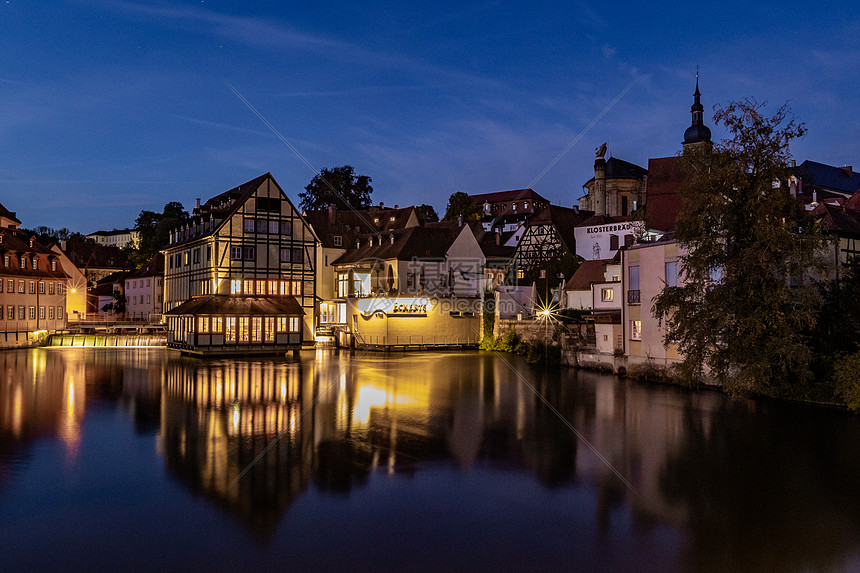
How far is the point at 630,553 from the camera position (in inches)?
374

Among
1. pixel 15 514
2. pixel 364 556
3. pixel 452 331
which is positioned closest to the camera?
pixel 364 556

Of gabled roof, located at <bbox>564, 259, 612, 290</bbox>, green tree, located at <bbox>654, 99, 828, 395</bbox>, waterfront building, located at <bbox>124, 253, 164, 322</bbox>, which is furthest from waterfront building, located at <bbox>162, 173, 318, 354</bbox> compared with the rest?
green tree, located at <bbox>654, 99, 828, 395</bbox>

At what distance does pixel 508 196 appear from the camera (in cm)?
10656

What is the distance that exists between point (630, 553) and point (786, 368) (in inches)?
654

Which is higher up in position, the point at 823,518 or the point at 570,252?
the point at 570,252

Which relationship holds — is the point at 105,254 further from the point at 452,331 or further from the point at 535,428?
Answer: the point at 535,428

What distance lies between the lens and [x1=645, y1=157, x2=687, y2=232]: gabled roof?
123 feet

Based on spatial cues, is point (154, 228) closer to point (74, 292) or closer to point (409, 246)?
point (74, 292)

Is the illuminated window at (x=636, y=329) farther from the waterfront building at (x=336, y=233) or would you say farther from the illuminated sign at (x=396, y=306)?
the waterfront building at (x=336, y=233)

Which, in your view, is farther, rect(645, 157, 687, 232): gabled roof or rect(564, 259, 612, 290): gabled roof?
rect(564, 259, 612, 290): gabled roof

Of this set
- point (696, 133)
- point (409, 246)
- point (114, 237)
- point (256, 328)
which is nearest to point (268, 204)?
point (256, 328)

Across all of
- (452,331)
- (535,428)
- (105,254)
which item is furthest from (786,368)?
(105,254)

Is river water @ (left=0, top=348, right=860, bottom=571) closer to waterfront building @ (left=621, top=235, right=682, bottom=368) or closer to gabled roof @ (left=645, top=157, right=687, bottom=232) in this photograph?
waterfront building @ (left=621, top=235, right=682, bottom=368)

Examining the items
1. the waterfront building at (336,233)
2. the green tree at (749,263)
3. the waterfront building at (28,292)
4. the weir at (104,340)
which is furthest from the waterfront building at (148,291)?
the green tree at (749,263)
